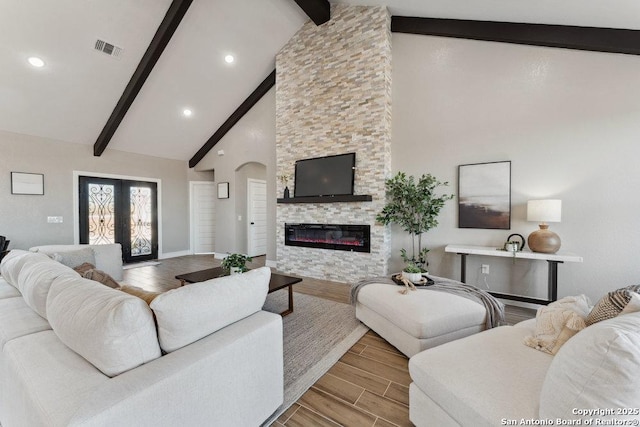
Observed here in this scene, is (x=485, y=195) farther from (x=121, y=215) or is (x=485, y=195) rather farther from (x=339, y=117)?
(x=121, y=215)

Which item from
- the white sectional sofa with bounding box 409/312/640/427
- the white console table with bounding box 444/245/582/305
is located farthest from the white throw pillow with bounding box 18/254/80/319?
the white console table with bounding box 444/245/582/305

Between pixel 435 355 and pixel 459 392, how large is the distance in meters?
0.28

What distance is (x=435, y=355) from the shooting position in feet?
4.95

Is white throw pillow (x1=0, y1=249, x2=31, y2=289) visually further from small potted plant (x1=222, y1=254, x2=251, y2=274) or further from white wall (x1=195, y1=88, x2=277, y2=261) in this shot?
white wall (x1=195, y1=88, x2=277, y2=261)

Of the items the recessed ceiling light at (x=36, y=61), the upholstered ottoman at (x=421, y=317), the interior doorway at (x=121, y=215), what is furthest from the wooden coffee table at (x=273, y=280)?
the interior doorway at (x=121, y=215)

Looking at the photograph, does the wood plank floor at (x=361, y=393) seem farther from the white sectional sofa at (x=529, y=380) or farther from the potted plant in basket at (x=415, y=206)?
the potted plant in basket at (x=415, y=206)

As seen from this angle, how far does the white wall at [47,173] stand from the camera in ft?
15.4

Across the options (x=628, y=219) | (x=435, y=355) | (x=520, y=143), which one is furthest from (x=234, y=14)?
(x=628, y=219)

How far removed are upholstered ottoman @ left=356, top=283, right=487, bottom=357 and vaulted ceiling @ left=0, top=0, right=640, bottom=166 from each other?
330cm

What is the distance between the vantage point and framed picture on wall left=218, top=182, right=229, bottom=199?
22.6ft

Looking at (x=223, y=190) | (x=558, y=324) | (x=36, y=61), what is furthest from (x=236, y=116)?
(x=558, y=324)

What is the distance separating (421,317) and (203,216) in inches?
273

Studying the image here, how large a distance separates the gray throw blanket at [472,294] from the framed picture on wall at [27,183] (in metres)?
6.06

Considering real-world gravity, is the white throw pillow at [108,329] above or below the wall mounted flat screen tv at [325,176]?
below
